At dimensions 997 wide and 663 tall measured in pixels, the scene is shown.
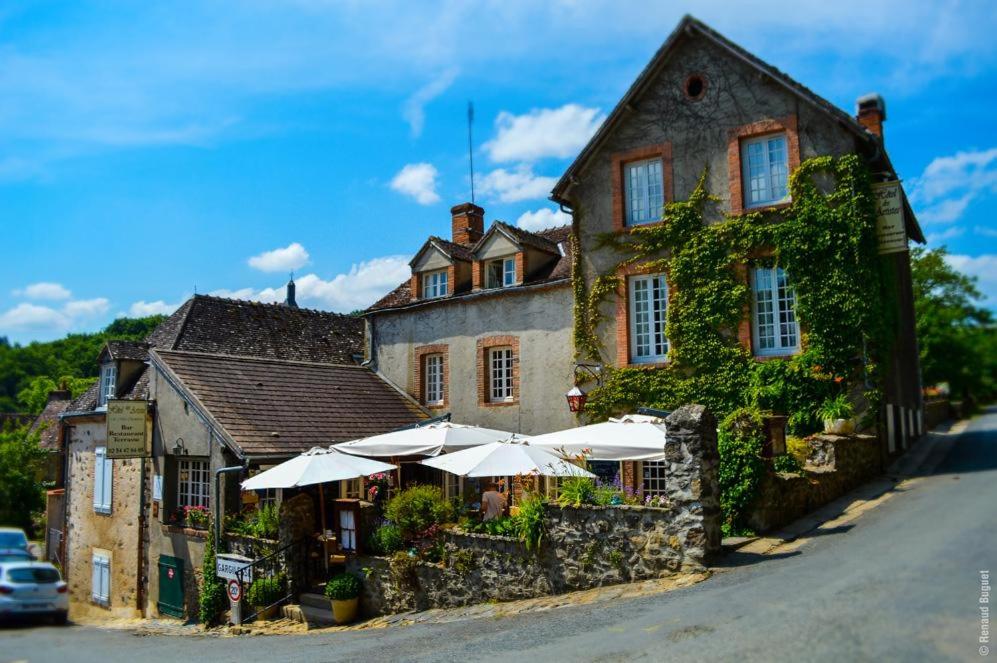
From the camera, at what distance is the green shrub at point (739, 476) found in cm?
1241

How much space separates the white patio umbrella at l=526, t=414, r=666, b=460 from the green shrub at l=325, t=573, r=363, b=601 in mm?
4284

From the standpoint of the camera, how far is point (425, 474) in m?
20.4

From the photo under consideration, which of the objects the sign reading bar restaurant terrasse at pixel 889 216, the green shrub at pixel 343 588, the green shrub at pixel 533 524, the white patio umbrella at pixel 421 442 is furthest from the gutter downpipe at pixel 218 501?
the sign reading bar restaurant terrasse at pixel 889 216

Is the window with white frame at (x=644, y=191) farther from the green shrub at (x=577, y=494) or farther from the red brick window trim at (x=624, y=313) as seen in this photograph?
the green shrub at (x=577, y=494)

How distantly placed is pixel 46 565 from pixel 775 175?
16044 millimetres

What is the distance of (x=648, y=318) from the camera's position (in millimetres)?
18938

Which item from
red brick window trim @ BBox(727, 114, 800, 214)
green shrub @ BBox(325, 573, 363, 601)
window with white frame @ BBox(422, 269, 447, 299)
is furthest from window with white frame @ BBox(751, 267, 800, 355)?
green shrub @ BBox(325, 573, 363, 601)

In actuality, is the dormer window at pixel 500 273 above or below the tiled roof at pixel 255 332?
above

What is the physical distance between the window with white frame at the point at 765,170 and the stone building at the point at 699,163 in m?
0.02

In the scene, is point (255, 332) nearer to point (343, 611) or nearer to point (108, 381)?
point (108, 381)

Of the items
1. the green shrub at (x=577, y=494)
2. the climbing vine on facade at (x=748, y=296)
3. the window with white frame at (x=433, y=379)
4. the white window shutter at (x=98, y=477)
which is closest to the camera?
the green shrub at (x=577, y=494)

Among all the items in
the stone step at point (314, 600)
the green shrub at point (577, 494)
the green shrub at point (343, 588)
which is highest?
the green shrub at point (577, 494)

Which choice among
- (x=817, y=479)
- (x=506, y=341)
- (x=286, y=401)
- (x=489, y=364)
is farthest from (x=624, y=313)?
(x=286, y=401)

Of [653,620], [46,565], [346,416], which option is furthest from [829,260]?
[46,565]
